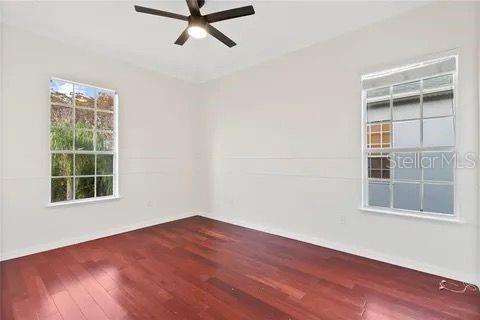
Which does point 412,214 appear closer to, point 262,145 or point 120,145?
point 262,145

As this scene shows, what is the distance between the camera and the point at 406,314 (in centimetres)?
187

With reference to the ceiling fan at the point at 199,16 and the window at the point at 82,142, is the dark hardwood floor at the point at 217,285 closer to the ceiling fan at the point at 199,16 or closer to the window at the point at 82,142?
the window at the point at 82,142

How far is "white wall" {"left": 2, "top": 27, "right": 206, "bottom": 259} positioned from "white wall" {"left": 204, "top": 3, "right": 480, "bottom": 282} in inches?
26.5

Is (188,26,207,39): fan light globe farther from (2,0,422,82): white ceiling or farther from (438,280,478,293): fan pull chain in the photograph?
(438,280,478,293): fan pull chain

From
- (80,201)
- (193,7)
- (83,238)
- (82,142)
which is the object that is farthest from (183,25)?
(83,238)

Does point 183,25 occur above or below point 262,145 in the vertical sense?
above

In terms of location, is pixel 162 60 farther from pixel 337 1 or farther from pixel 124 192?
pixel 337 1

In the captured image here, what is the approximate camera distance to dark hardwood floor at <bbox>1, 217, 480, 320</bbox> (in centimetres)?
190

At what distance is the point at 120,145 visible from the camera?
3.98 m

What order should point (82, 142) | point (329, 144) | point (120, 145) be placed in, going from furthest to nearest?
point (120, 145) → point (82, 142) → point (329, 144)

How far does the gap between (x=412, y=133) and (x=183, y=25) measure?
3089 millimetres

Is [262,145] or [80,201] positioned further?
[262,145]

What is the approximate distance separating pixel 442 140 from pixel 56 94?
505 cm

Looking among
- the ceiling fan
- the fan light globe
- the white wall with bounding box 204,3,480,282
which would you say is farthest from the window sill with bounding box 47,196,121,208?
the fan light globe
